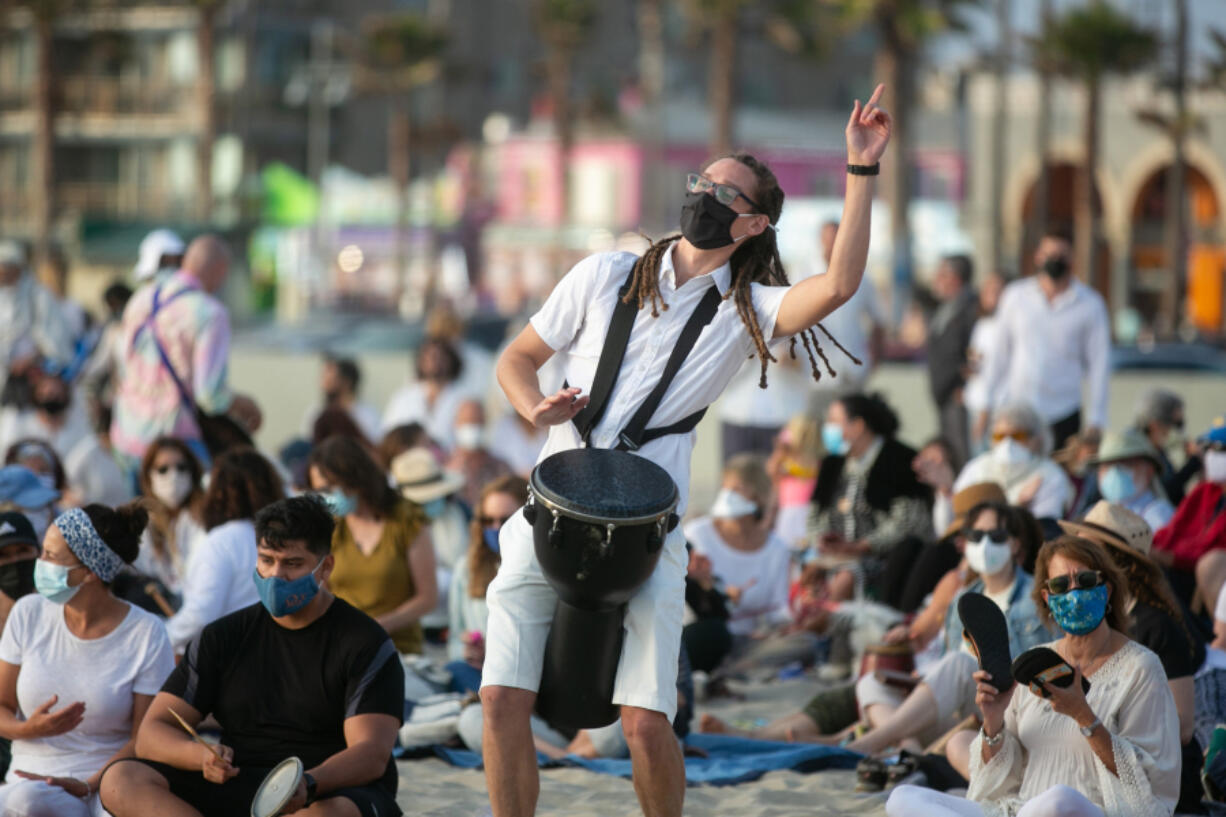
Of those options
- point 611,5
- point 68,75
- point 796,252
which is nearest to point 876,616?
point 796,252

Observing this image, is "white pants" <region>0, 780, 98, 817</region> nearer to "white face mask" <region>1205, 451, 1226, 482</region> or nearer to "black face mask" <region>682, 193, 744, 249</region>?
"black face mask" <region>682, 193, 744, 249</region>

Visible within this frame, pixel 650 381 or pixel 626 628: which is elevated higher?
pixel 650 381

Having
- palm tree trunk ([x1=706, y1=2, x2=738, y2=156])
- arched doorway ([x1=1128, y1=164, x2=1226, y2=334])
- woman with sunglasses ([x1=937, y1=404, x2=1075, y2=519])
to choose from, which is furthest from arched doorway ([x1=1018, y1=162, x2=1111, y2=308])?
woman with sunglasses ([x1=937, y1=404, x2=1075, y2=519])

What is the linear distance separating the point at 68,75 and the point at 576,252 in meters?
16.3

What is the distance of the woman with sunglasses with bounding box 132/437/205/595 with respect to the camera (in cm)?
796

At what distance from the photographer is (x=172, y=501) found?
8.09 meters

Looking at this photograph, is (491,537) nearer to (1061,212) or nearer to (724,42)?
(724,42)

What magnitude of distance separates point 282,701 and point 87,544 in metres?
0.76

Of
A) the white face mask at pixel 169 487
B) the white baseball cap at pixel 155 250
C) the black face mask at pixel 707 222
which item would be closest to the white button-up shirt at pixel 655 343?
the black face mask at pixel 707 222

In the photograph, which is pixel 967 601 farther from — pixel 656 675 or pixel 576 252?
pixel 576 252

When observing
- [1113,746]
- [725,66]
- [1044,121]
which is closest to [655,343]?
[1113,746]

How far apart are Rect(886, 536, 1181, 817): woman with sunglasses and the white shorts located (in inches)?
37.7

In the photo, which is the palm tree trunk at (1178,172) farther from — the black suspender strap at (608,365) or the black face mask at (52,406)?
the black suspender strap at (608,365)

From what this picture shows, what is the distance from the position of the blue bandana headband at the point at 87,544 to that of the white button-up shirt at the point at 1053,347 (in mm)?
5920
